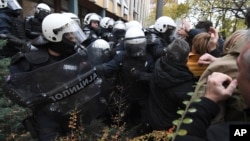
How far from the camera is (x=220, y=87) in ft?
4.34

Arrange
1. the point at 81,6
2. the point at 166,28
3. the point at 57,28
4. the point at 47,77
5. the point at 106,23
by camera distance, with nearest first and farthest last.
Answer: the point at 47,77 → the point at 57,28 → the point at 166,28 → the point at 106,23 → the point at 81,6

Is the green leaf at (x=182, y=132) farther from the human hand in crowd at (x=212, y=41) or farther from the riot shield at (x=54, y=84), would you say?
the human hand in crowd at (x=212, y=41)

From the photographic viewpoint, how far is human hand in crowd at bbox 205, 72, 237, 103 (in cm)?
132

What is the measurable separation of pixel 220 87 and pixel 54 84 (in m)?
2.06

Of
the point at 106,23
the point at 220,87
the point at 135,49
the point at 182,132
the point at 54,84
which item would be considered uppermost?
the point at 220,87

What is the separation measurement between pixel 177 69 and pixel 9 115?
1636 mm

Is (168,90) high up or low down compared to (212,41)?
down

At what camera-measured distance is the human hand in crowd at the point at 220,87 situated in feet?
4.33

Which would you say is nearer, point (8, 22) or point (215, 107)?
point (215, 107)

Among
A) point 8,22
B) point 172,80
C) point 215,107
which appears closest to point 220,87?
point 215,107

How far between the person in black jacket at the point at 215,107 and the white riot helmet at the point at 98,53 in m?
2.45

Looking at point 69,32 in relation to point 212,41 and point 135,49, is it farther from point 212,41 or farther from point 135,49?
point 212,41

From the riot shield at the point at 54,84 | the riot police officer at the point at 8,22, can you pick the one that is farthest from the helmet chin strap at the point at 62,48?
the riot police officer at the point at 8,22

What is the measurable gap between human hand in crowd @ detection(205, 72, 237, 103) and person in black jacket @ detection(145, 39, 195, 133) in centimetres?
182
